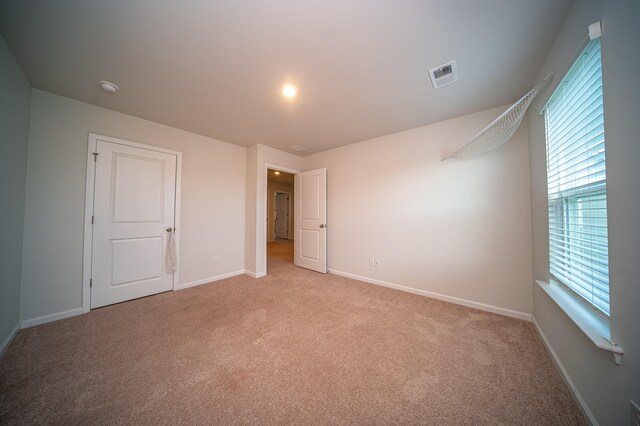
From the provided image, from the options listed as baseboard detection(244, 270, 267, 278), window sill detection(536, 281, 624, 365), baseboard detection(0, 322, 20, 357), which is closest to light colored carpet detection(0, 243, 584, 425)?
baseboard detection(0, 322, 20, 357)

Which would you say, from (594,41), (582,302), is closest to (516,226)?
(582,302)

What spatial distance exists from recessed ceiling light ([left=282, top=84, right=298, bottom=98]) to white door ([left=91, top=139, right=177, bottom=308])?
6.52 ft

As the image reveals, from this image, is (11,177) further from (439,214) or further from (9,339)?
(439,214)

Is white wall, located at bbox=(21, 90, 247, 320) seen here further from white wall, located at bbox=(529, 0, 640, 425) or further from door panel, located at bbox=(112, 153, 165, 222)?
white wall, located at bbox=(529, 0, 640, 425)

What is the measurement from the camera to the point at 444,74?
1.79 m

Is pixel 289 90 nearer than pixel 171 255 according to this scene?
Yes

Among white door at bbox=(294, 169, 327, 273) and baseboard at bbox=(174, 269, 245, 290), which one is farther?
white door at bbox=(294, 169, 327, 273)

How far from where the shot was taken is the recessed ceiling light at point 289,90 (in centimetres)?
194

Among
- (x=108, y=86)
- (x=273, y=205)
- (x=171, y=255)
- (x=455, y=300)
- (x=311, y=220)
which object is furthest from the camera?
(x=273, y=205)

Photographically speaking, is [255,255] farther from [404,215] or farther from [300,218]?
[404,215]

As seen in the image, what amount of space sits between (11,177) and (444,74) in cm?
386

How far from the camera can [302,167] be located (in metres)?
4.28

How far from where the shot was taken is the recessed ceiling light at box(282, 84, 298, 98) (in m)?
1.94

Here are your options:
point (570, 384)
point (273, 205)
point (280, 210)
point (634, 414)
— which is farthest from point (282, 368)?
point (280, 210)
